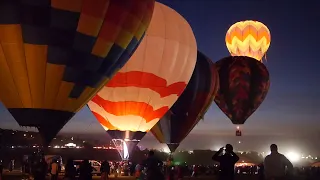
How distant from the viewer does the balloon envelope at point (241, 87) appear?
30297 mm

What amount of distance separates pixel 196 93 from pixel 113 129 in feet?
21.1

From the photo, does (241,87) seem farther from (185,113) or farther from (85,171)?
(85,171)

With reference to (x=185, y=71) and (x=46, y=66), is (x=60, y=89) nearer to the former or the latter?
(x=46, y=66)

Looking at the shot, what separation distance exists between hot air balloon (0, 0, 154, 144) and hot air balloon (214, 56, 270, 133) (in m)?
17.2

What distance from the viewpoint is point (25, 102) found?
1326 centimetres

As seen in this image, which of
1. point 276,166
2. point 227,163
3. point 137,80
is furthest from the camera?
point 137,80

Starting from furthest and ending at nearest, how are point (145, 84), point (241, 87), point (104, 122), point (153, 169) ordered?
point (241, 87), point (104, 122), point (145, 84), point (153, 169)

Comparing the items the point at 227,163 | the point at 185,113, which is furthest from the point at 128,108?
the point at 227,163

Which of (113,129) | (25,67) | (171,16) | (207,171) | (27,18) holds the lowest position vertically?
(207,171)

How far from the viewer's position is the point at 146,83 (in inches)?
763

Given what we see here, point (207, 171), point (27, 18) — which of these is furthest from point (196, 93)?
point (27, 18)

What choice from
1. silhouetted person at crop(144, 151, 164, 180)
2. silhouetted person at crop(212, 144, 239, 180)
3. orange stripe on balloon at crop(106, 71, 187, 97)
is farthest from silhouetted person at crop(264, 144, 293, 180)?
orange stripe on balloon at crop(106, 71, 187, 97)

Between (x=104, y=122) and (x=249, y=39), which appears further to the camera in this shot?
(x=249, y=39)

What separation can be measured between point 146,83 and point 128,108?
1294 mm
